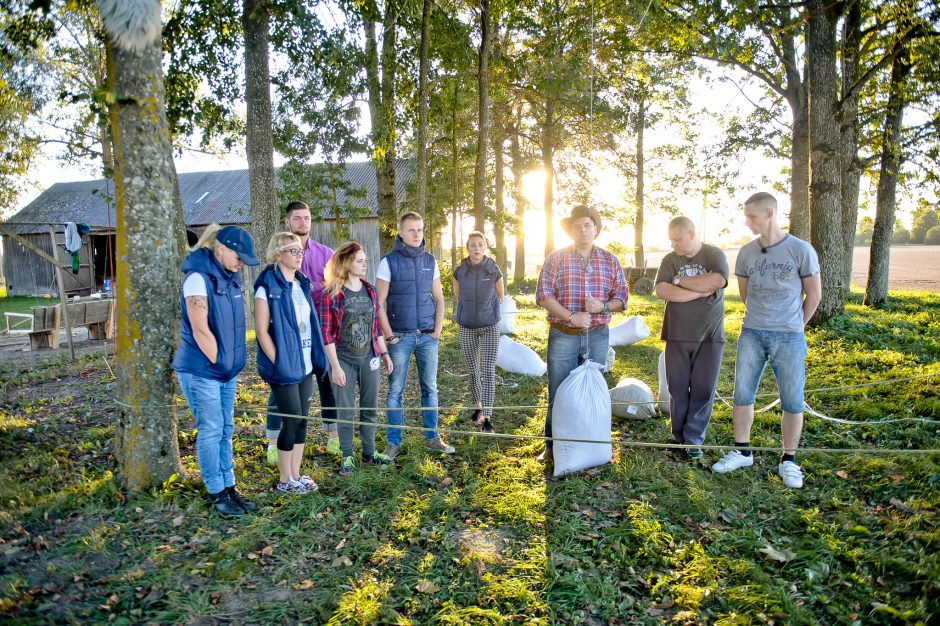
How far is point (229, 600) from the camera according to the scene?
2547 mm

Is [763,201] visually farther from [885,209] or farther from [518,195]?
[518,195]

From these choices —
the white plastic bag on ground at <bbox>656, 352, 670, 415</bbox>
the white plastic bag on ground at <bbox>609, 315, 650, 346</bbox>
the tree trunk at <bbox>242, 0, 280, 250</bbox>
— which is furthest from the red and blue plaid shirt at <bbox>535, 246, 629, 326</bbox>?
the tree trunk at <bbox>242, 0, 280, 250</bbox>

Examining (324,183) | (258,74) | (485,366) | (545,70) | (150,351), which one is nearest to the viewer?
(150,351)

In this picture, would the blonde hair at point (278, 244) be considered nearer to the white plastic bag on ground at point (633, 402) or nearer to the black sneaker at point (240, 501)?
the black sneaker at point (240, 501)

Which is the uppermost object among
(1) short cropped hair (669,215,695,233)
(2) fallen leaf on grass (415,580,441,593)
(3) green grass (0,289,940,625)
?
(1) short cropped hair (669,215,695,233)

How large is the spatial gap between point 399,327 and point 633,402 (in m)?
2.31

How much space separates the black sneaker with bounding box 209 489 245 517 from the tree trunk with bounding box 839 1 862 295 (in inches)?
373

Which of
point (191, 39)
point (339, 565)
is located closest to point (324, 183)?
point (191, 39)

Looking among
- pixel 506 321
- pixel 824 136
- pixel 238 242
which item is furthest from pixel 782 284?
pixel 824 136

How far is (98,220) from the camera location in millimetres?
27766

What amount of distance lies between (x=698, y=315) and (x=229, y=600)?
348 cm

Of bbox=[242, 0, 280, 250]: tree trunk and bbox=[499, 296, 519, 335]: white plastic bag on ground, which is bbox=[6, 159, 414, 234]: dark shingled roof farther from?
bbox=[242, 0, 280, 250]: tree trunk

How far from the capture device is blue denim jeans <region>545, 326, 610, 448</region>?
13.3 ft

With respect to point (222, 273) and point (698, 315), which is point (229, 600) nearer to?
point (222, 273)
